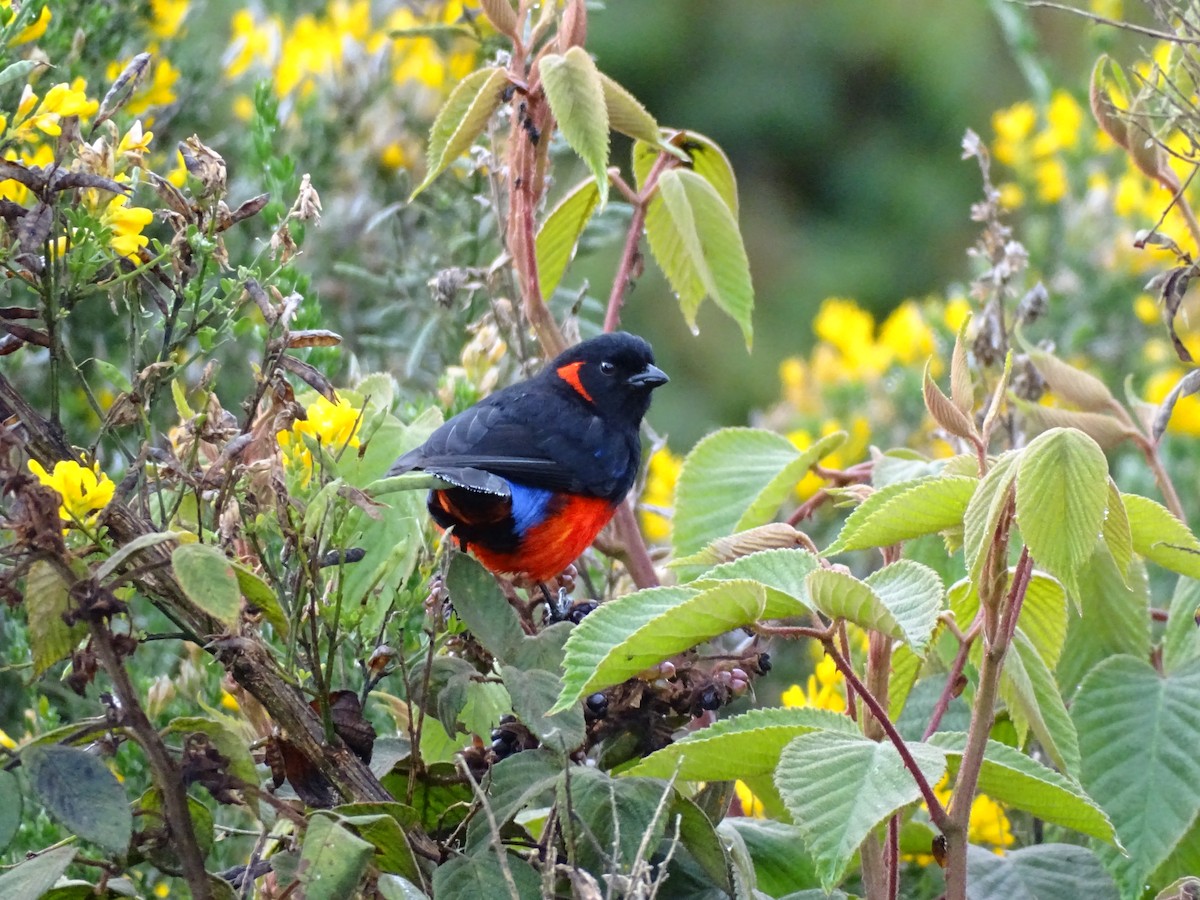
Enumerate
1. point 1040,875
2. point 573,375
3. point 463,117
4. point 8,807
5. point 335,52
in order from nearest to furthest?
point 8,807 → point 1040,875 → point 463,117 → point 573,375 → point 335,52

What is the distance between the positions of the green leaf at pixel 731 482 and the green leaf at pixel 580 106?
45 centimetres

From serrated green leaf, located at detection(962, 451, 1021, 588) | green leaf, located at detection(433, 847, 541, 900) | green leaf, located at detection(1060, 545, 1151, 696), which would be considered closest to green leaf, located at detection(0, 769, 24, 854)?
green leaf, located at detection(433, 847, 541, 900)

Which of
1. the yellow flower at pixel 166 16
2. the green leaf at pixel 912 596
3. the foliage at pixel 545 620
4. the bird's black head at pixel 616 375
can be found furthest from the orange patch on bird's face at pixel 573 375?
the green leaf at pixel 912 596

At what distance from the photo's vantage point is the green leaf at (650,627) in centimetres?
110

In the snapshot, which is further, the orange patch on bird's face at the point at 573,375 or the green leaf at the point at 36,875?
the orange patch on bird's face at the point at 573,375

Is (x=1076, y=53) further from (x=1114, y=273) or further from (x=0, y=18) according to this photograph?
(x=0, y=18)

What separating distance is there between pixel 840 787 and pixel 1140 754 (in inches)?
17.4

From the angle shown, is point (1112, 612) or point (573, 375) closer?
point (1112, 612)

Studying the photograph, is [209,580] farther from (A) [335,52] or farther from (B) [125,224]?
(A) [335,52]

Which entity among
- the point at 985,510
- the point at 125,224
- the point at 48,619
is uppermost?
the point at 125,224

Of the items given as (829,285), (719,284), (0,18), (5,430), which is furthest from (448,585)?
(829,285)

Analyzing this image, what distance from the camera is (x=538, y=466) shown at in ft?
8.68

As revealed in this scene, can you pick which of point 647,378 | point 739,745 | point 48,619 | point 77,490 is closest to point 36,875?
point 48,619

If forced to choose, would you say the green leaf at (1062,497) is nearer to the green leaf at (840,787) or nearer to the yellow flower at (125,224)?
the green leaf at (840,787)
